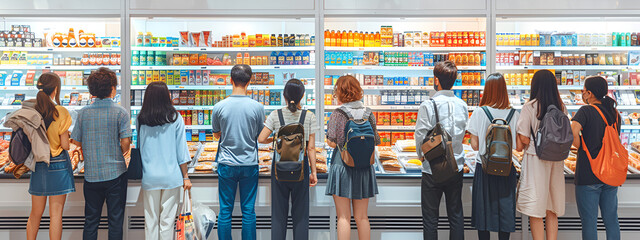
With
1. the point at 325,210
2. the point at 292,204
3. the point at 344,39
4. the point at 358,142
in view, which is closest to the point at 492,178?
the point at 358,142

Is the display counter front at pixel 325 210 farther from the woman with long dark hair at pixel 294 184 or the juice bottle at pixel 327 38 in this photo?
the juice bottle at pixel 327 38

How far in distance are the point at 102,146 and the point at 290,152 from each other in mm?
1348

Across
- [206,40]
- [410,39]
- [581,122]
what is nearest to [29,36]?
[206,40]

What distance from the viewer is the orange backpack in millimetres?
3686

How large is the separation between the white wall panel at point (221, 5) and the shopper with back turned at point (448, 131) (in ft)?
7.11

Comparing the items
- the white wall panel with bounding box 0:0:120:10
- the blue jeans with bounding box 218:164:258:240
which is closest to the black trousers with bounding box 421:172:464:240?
the blue jeans with bounding box 218:164:258:240

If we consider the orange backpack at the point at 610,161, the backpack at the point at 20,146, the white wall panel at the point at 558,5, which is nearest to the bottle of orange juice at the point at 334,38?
the white wall panel at the point at 558,5

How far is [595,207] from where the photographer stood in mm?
3764

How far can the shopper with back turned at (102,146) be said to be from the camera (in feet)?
11.9

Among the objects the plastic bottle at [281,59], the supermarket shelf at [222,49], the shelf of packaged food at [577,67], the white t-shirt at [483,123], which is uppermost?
the supermarket shelf at [222,49]

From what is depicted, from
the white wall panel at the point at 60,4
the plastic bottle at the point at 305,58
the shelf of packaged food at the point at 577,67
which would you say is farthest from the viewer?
the shelf of packaged food at the point at 577,67

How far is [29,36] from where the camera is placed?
6.06m

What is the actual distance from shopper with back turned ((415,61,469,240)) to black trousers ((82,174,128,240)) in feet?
7.27

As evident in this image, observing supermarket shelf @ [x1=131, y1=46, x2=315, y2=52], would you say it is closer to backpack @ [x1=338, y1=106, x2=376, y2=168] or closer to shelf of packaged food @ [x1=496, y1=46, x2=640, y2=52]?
shelf of packaged food @ [x1=496, y1=46, x2=640, y2=52]
